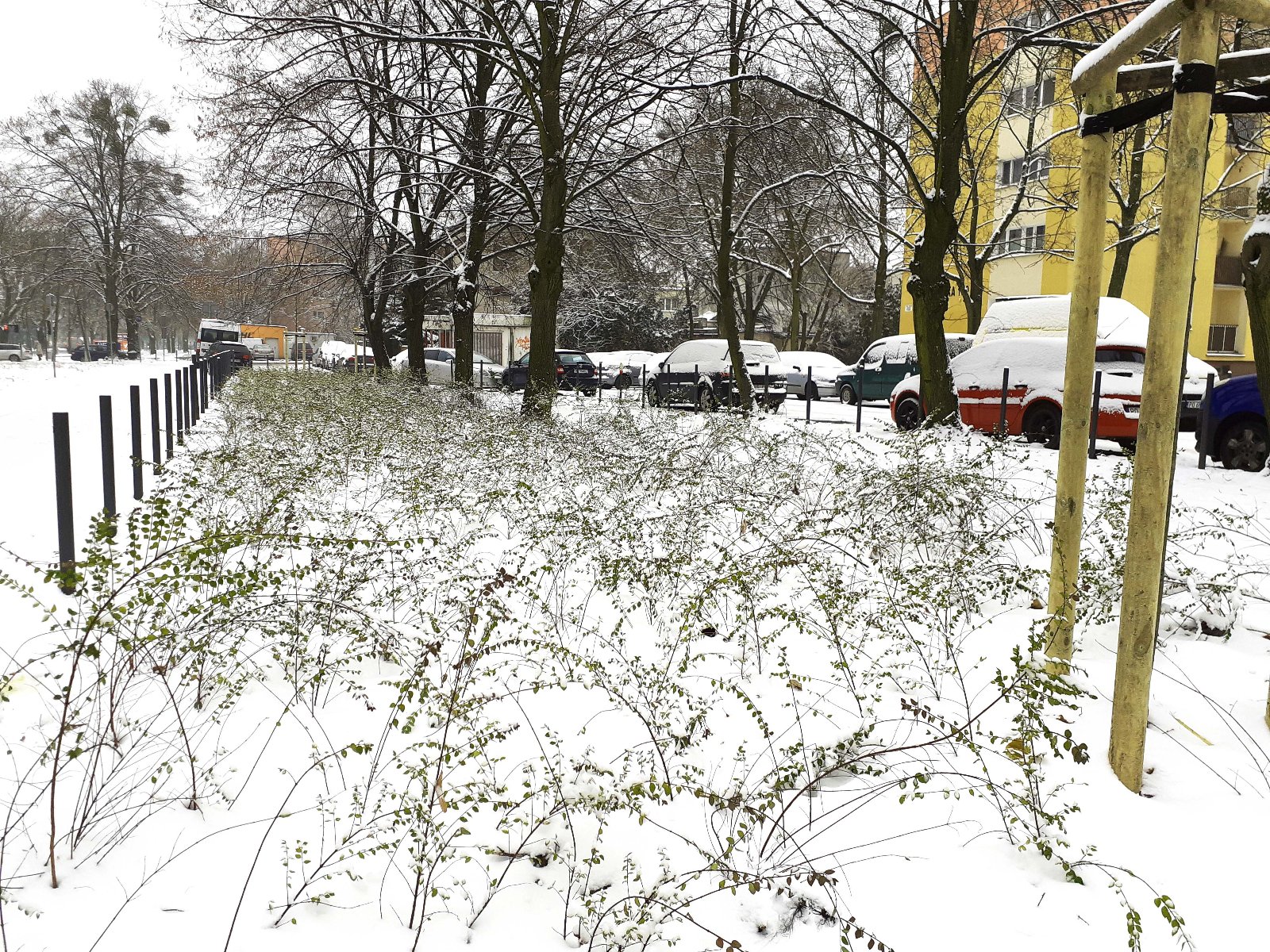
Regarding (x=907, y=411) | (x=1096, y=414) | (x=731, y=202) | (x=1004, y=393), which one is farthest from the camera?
(x=731, y=202)

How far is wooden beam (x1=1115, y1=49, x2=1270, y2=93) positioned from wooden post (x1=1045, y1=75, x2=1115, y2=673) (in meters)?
0.07

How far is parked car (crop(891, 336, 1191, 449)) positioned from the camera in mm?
12281

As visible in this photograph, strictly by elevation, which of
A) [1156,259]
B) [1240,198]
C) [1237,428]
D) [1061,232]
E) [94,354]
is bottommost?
[1237,428]

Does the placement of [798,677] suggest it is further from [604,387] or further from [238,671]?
[604,387]

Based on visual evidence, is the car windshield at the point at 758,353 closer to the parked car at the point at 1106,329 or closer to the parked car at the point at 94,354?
the parked car at the point at 1106,329

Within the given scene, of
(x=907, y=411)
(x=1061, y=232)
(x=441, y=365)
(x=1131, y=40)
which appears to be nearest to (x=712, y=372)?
(x=907, y=411)

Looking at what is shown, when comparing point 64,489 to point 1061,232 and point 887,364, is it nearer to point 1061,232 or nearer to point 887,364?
point 887,364

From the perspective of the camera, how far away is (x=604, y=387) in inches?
1309

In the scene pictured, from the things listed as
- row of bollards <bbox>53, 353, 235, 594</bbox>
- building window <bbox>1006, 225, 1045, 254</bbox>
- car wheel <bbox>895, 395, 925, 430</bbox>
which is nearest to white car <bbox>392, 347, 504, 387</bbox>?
row of bollards <bbox>53, 353, 235, 594</bbox>

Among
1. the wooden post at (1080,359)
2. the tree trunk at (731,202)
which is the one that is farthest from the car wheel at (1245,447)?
the wooden post at (1080,359)

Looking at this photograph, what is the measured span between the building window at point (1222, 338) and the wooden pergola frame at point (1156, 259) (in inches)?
1499

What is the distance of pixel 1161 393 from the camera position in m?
2.90

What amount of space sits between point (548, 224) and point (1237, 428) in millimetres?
9406

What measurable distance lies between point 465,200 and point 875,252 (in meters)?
17.4
